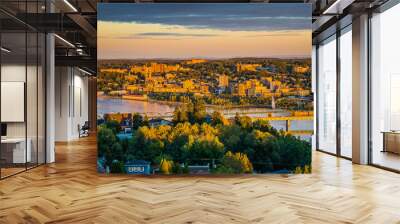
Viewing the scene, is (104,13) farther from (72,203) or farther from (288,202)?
(288,202)

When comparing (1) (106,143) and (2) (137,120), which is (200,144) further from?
(1) (106,143)

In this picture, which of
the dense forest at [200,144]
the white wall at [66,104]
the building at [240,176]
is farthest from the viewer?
the white wall at [66,104]

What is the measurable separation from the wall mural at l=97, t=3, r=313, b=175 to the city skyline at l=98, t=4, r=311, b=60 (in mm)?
18

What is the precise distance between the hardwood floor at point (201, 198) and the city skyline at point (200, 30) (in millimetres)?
2274

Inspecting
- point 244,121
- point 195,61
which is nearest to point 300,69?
point 244,121

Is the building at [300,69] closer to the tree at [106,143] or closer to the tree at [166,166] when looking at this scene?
the tree at [166,166]

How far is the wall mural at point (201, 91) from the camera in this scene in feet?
24.4

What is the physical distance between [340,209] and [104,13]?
5.15 m

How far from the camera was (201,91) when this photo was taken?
7504 millimetres

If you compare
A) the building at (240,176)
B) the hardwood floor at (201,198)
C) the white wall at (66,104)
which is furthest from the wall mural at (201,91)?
the white wall at (66,104)

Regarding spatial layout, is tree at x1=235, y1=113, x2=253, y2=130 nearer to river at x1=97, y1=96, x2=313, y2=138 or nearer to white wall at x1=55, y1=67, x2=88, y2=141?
river at x1=97, y1=96, x2=313, y2=138

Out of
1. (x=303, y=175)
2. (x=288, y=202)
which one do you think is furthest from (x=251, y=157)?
(x=288, y=202)

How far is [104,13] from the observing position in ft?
24.2

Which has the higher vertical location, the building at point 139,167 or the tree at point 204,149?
the tree at point 204,149
